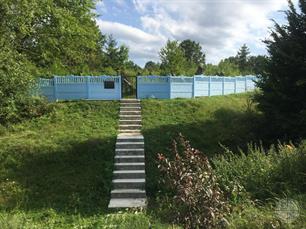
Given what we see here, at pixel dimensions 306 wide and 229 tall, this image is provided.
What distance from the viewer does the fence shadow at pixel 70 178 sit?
10.4m

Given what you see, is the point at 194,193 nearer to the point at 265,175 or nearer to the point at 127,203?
the point at 265,175

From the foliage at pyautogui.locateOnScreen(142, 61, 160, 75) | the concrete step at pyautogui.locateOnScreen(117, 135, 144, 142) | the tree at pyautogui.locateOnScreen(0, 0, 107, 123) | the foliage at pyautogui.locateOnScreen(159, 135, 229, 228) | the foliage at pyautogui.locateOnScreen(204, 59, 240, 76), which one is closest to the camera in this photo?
the foliage at pyautogui.locateOnScreen(159, 135, 229, 228)

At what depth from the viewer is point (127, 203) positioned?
10539 millimetres

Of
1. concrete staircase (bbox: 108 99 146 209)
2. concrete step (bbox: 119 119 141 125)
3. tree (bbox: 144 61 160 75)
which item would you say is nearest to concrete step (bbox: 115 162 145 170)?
concrete staircase (bbox: 108 99 146 209)

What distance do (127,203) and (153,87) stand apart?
10460mm

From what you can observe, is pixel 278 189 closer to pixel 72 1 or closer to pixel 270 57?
pixel 270 57

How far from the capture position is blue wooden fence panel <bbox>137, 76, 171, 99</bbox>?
66.7 feet

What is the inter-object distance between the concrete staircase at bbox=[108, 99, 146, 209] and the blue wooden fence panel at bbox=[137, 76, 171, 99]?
4.37 m

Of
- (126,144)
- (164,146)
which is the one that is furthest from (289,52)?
(126,144)

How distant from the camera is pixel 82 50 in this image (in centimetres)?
2670

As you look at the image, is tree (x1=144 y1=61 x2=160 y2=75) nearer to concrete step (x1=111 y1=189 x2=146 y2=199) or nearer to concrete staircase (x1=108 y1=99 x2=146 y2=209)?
concrete staircase (x1=108 y1=99 x2=146 y2=209)

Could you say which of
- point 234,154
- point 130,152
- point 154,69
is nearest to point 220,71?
point 154,69

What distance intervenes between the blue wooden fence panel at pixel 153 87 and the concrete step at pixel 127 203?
997cm

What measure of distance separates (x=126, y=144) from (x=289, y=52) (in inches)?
224
